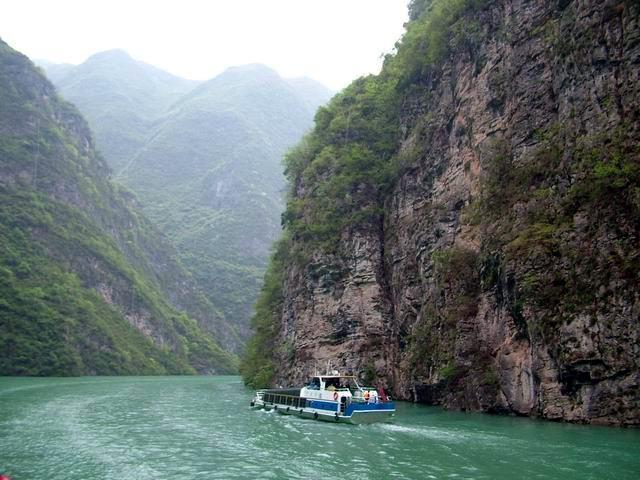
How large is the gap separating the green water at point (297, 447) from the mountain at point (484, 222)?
4.03m

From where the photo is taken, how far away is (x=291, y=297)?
212 ft

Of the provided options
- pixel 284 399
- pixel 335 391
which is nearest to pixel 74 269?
pixel 284 399

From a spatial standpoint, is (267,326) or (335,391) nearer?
(335,391)

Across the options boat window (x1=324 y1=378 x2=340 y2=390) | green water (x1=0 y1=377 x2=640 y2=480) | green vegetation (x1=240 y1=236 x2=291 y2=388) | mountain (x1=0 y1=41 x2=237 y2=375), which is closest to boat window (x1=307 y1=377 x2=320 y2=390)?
boat window (x1=324 y1=378 x2=340 y2=390)

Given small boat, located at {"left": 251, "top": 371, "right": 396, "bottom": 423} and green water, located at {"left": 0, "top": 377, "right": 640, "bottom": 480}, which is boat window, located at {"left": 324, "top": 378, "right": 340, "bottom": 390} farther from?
green water, located at {"left": 0, "top": 377, "right": 640, "bottom": 480}

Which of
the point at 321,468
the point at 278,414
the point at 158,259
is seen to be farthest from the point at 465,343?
the point at 158,259

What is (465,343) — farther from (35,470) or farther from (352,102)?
(352,102)

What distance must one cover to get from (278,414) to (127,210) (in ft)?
460

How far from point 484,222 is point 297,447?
72.2 feet

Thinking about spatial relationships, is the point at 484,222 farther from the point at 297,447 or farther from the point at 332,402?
the point at 297,447

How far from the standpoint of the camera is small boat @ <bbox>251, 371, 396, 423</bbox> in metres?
34.4

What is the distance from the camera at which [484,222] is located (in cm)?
4078

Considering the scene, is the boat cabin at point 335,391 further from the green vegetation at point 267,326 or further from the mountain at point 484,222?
Answer: the green vegetation at point 267,326

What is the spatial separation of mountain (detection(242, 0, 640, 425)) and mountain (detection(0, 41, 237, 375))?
3912cm
